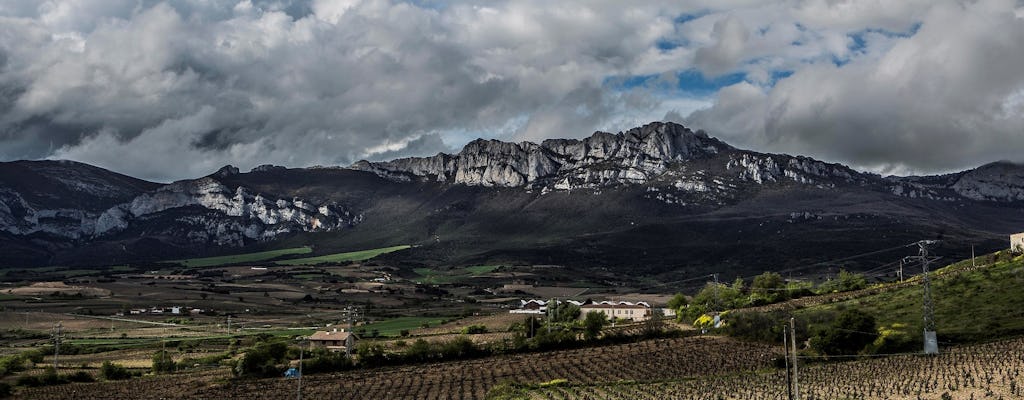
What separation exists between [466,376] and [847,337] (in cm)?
4074

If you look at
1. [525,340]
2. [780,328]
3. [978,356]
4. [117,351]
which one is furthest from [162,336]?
[978,356]

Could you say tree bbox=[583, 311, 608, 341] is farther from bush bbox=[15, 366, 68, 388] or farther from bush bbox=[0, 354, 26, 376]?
bush bbox=[0, 354, 26, 376]

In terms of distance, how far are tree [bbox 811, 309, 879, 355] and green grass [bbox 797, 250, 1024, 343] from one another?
15.9 ft

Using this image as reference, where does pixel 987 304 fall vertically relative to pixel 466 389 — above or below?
above

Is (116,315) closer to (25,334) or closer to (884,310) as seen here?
(25,334)

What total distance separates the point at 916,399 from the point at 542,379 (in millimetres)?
39268

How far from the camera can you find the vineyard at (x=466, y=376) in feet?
276

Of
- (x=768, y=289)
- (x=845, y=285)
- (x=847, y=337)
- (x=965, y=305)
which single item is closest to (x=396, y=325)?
(x=768, y=289)

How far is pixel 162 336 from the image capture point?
484 ft

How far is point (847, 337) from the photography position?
88562 millimetres

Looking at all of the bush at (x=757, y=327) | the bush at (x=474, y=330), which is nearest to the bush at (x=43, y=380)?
the bush at (x=474, y=330)

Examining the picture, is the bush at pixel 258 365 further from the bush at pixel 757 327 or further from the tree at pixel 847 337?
the tree at pixel 847 337

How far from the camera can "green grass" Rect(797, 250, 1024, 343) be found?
89188 mm

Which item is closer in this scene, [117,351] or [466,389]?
[466,389]
